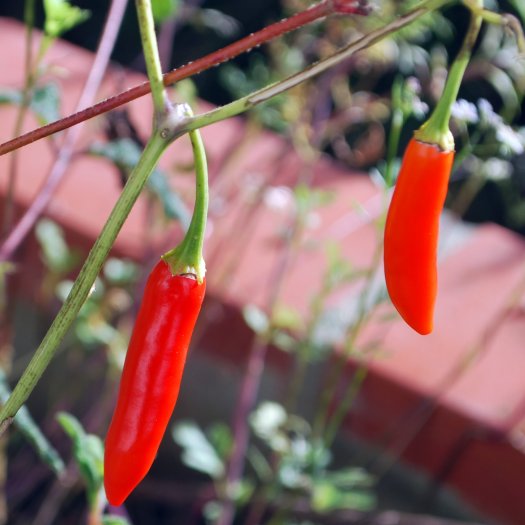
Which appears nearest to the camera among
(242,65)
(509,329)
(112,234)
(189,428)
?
(112,234)

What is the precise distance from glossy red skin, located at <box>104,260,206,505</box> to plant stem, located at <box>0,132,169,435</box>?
0.13 feet

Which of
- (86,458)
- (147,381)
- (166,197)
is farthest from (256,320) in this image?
(147,381)

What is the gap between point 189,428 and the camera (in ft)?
2.97

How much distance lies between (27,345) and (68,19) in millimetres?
792

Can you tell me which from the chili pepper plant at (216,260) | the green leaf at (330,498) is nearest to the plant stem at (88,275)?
the chili pepper plant at (216,260)

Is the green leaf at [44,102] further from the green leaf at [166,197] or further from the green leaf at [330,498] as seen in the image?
the green leaf at [330,498]

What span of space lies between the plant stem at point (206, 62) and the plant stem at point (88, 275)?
0.02m

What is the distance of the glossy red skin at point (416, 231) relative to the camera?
349mm

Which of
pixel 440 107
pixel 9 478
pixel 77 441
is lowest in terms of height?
pixel 9 478

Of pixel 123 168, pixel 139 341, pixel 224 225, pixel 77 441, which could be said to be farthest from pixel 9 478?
pixel 139 341

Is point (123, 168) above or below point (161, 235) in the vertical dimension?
above

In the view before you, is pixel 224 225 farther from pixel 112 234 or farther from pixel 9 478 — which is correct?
pixel 112 234

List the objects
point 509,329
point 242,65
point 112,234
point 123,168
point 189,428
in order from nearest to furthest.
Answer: point 112,234 → point 123,168 → point 189,428 → point 509,329 → point 242,65

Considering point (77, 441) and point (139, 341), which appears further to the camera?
point (77, 441)
